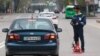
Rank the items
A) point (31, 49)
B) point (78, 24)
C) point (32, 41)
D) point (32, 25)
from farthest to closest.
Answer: point (78, 24) → point (32, 25) → point (32, 41) → point (31, 49)

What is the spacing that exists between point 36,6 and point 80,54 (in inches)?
6460

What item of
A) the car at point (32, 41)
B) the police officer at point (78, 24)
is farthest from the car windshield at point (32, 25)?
the police officer at point (78, 24)

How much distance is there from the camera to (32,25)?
1505 centimetres

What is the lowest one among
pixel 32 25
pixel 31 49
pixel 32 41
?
pixel 31 49

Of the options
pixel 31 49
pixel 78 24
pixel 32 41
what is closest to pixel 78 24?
pixel 78 24

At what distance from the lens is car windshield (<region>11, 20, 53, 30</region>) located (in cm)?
1494

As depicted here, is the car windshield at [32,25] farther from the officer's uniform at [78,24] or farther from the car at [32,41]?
the officer's uniform at [78,24]

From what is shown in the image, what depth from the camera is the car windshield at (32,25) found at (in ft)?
49.0

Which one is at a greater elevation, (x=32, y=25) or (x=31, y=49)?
(x=32, y=25)

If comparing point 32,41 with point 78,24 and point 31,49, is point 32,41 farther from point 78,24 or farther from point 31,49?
point 78,24

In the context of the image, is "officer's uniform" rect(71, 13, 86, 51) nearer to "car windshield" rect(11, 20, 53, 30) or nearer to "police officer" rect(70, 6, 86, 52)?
"police officer" rect(70, 6, 86, 52)

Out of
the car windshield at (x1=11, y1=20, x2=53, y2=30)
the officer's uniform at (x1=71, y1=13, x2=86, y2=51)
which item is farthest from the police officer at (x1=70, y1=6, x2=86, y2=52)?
the car windshield at (x1=11, y1=20, x2=53, y2=30)

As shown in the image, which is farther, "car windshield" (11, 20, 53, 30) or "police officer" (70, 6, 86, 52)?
"police officer" (70, 6, 86, 52)

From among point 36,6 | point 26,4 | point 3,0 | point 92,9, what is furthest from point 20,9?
point 92,9
